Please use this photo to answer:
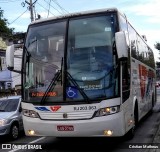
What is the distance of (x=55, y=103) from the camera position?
28.0 feet

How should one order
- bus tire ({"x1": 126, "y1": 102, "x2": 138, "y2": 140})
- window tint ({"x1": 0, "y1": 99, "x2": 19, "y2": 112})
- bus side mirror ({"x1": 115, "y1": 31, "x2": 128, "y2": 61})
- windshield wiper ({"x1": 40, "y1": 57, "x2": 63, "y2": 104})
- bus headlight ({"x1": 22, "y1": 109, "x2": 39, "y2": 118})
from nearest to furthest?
bus side mirror ({"x1": 115, "y1": 31, "x2": 128, "y2": 61}), windshield wiper ({"x1": 40, "y1": 57, "x2": 63, "y2": 104}), bus headlight ({"x1": 22, "y1": 109, "x2": 39, "y2": 118}), bus tire ({"x1": 126, "y1": 102, "x2": 138, "y2": 140}), window tint ({"x1": 0, "y1": 99, "x2": 19, "y2": 112})

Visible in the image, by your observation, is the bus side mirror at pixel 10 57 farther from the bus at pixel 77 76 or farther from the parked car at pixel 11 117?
the parked car at pixel 11 117

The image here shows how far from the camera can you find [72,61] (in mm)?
8656

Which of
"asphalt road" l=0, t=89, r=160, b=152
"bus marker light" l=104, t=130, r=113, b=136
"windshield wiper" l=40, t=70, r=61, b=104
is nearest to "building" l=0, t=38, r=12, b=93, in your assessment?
"asphalt road" l=0, t=89, r=160, b=152

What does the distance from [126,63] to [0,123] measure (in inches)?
185

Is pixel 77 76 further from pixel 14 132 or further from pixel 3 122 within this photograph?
pixel 14 132

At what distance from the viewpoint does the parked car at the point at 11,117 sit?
461 inches

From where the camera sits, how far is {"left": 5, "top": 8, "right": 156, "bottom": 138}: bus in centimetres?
828

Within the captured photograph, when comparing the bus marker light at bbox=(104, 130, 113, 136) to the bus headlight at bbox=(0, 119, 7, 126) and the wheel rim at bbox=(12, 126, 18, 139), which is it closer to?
the bus headlight at bbox=(0, 119, 7, 126)

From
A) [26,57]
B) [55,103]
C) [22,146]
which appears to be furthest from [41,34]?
[22,146]

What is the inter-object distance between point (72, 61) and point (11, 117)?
439cm

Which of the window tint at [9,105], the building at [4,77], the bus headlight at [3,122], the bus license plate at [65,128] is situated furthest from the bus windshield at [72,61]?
the building at [4,77]

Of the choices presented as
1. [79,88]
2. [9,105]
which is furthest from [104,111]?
[9,105]

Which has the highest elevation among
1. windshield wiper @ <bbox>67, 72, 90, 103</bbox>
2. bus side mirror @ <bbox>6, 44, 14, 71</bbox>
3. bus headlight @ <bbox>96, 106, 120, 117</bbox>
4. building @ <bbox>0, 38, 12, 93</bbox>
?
bus side mirror @ <bbox>6, 44, 14, 71</bbox>
